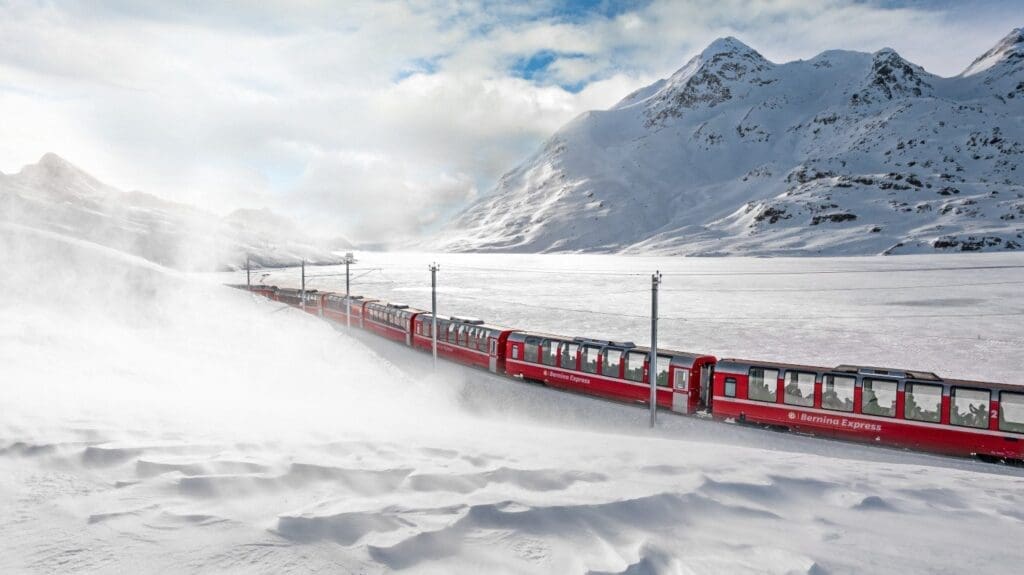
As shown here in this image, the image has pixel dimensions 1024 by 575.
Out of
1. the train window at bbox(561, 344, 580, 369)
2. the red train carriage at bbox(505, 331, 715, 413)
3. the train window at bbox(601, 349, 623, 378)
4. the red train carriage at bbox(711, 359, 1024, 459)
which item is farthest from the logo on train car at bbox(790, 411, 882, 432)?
the train window at bbox(561, 344, 580, 369)

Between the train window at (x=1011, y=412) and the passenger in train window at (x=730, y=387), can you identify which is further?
the passenger in train window at (x=730, y=387)

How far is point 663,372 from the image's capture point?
23109mm

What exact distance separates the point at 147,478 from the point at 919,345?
4205 cm

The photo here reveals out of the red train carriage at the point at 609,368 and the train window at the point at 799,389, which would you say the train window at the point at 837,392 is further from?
the red train carriage at the point at 609,368

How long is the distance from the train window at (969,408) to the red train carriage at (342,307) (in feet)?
130

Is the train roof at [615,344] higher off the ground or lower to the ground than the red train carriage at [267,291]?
lower

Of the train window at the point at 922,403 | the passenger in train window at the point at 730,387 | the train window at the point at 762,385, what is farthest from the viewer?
the passenger in train window at the point at 730,387

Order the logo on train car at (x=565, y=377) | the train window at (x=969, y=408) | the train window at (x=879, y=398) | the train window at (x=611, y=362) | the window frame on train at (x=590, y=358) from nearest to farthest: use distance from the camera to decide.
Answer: the train window at (x=969, y=408) < the train window at (x=879, y=398) < the train window at (x=611, y=362) < the window frame on train at (x=590, y=358) < the logo on train car at (x=565, y=377)

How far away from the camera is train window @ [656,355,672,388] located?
2305 cm

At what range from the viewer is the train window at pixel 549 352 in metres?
27.8

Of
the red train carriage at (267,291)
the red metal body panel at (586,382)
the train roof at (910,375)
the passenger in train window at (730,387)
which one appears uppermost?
the red train carriage at (267,291)

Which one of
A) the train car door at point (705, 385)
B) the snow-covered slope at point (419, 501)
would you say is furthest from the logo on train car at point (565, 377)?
the snow-covered slope at point (419, 501)

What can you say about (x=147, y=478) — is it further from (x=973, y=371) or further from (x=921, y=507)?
(x=973, y=371)

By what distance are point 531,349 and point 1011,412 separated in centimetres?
1862
